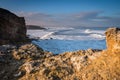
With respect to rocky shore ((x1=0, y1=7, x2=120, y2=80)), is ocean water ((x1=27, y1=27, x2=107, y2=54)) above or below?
below

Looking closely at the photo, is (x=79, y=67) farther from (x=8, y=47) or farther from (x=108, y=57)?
(x=8, y=47)

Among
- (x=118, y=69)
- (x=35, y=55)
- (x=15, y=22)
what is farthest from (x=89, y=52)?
(x=15, y=22)

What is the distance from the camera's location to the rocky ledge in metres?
3.57

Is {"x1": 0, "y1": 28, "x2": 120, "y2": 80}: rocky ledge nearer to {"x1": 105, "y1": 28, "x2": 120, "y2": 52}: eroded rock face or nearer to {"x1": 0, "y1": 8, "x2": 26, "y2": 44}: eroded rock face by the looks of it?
{"x1": 105, "y1": 28, "x2": 120, "y2": 52}: eroded rock face

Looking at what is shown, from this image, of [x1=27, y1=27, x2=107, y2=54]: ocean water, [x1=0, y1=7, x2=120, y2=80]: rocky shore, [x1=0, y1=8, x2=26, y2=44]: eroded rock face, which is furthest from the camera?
[x1=27, y1=27, x2=107, y2=54]: ocean water

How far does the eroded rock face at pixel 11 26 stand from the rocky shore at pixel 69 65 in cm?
588

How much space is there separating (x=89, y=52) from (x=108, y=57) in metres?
0.44

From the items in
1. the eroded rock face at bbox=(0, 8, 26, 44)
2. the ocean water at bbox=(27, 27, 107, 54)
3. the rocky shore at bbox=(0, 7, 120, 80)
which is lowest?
the ocean water at bbox=(27, 27, 107, 54)

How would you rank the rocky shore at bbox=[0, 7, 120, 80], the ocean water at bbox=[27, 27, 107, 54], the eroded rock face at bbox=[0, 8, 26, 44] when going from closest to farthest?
the rocky shore at bbox=[0, 7, 120, 80] < the eroded rock face at bbox=[0, 8, 26, 44] < the ocean water at bbox=[27, 27, 107, 54]

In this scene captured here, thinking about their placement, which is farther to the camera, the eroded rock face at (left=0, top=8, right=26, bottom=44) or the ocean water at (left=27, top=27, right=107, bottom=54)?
the ocean water at (left=27, top=27, right=107, bottom=54)

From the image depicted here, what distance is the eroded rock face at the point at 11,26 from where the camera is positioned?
10406 millimetres

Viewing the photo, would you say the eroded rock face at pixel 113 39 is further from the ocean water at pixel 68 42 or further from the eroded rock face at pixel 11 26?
the ocean water at pixel 68 42

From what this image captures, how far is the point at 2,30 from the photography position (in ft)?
35.2

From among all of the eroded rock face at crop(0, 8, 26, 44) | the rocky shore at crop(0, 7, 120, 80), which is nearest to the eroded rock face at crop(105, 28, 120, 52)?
the rocky shore at crop(0, 7, 120, 80)
